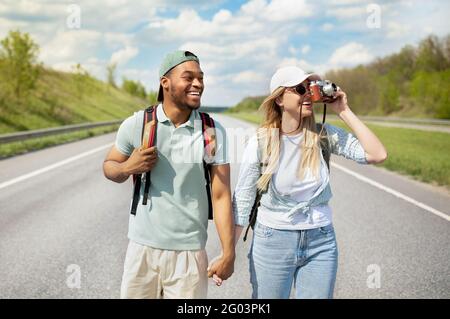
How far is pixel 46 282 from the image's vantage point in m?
5.00

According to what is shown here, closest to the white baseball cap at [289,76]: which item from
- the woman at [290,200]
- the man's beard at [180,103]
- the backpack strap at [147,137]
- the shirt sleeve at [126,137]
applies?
the woman at [290,200]

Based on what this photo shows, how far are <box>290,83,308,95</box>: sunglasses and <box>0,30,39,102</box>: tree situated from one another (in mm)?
37481

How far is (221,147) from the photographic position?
9.25ft

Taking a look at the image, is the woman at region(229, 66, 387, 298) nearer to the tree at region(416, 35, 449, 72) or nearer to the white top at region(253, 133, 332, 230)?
the white top at region(253, 133, 332, 230)

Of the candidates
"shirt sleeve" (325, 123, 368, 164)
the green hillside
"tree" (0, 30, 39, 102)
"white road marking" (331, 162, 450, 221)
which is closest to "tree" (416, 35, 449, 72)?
the green hillside

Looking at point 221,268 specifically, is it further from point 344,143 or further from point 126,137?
point 344,143

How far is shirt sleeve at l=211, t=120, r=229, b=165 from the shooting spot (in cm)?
280

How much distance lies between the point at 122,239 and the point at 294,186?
4051mm

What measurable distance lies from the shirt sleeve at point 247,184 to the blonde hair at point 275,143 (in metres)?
0.03

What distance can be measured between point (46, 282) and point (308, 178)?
3011 millimetres

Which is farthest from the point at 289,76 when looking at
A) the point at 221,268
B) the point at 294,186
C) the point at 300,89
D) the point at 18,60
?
the point at 18,60

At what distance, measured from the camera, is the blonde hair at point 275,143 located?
3.03 meters

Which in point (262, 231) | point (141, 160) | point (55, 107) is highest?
point (141, 160)

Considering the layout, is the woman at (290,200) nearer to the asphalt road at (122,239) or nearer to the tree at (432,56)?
the asphalt road at (122,239)
